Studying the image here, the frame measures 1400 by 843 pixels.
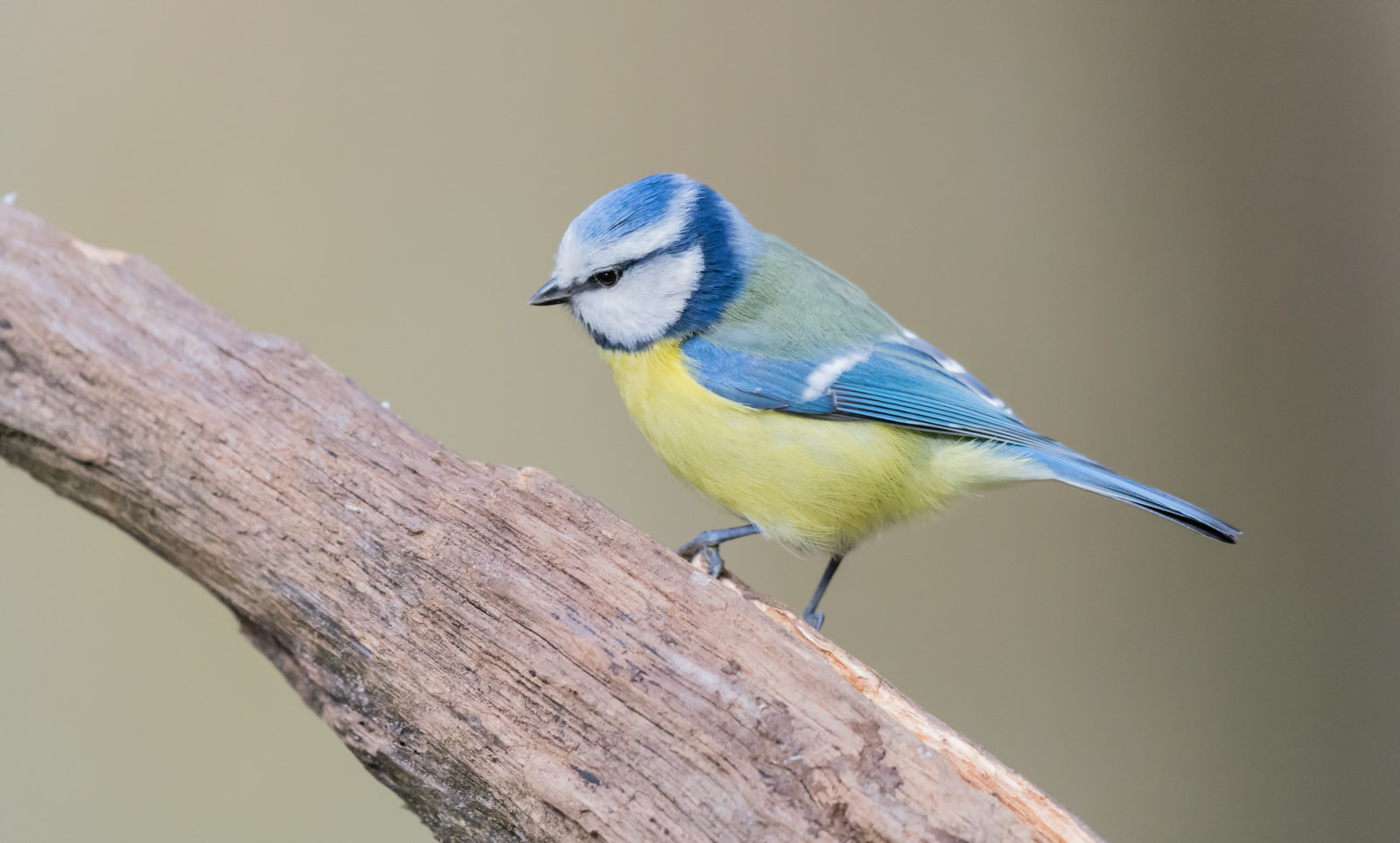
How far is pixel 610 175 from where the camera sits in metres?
2.71

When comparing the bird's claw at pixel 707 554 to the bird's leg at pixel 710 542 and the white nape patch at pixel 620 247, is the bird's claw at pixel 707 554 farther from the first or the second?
the white nape patch at pixel 620 247

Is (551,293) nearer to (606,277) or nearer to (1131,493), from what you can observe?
(606,277)

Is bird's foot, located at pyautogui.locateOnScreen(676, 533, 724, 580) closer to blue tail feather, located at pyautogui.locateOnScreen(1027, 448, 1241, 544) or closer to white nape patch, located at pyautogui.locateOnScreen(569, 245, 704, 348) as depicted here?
white nape patch, located at pyautogui.locateOnScreen(569, 245, 704, 348)

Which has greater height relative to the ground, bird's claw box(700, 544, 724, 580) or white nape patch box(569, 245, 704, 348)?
white nape patch box(569, 245, 704, 348)

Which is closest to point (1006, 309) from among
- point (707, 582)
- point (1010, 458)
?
point (1010, 458)

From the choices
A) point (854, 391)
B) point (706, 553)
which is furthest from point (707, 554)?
point (854, 391)

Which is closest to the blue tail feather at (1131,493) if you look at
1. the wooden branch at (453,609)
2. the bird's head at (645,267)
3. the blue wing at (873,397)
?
the blue wing at (873,397)

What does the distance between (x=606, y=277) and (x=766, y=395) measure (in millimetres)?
335

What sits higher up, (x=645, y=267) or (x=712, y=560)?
(x=645, y=267)

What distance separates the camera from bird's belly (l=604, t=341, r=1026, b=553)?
1.51m

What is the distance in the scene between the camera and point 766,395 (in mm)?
1507

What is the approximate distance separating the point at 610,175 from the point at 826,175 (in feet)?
2.02

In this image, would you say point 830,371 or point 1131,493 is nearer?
point 1131,493

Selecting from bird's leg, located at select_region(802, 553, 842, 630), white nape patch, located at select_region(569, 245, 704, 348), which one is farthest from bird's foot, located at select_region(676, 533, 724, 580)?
white nape patch, located at select_region(569, 245, 704, 348)
